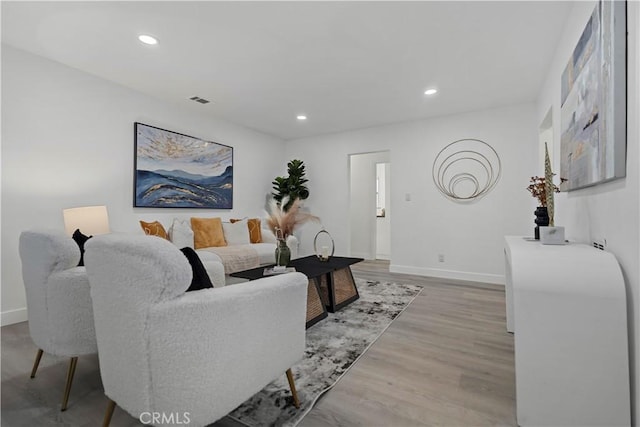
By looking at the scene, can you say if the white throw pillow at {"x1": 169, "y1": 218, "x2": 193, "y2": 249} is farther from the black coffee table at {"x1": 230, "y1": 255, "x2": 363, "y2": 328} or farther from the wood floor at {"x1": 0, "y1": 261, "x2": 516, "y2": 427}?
the wood floor at {"x1": 0, "y1": 261, "x2": 516, "y2": 427}

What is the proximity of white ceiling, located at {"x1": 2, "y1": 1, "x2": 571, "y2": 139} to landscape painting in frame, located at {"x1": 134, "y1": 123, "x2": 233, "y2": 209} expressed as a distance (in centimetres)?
55

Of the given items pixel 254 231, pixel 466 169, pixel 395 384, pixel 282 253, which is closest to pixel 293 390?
pixel 395 384

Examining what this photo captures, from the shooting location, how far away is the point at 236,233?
447cm

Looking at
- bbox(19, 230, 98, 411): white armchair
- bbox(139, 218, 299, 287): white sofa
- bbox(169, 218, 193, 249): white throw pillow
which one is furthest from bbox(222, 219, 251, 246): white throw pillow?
bbox(19, 230, 98, 411): white armchair

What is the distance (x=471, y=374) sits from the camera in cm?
181

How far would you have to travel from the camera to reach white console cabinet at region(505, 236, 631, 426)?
1.18 meters

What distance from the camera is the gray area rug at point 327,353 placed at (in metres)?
1.45

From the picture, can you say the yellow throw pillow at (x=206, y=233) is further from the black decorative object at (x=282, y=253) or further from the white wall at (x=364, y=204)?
the white wall at (x=364, y=204)

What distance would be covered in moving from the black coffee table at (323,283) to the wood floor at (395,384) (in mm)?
617

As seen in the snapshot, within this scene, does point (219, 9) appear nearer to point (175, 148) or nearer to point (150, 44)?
point (150, 44)

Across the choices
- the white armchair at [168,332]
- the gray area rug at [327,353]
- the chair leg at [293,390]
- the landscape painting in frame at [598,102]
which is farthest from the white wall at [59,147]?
the landscape painting in frame at [598,102]

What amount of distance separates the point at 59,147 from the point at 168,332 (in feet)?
10.1

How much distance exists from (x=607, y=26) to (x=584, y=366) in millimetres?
1511

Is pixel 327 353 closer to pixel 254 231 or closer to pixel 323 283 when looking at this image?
pixel 323 283
